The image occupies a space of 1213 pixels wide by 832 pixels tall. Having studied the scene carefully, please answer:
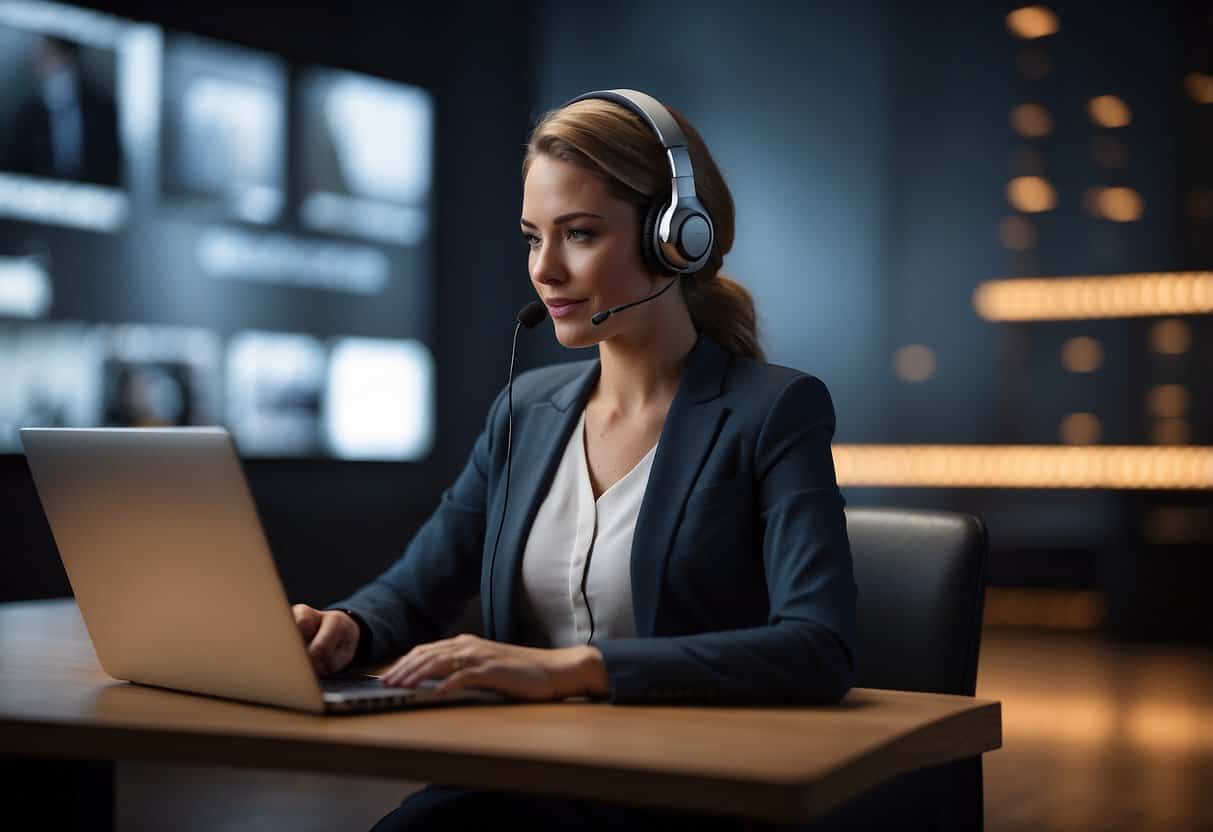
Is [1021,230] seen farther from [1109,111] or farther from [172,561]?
[172,561]

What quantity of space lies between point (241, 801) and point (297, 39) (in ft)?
9.90

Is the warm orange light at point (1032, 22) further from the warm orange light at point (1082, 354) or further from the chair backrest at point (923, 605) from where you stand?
the chair backrest at point (923, 605)

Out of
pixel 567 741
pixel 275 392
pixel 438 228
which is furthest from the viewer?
pixel 438 228

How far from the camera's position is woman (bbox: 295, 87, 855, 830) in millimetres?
1271

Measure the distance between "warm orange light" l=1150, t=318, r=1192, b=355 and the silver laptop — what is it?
17.7 feet

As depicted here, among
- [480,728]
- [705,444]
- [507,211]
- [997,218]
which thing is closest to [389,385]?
[507,211]

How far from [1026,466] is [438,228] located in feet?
9.24

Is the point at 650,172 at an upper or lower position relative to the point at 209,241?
lower

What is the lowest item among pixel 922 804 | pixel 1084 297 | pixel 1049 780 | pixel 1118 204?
pixel 1049 780

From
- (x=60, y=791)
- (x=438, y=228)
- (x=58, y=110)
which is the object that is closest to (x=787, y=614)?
(x=60, y=791)

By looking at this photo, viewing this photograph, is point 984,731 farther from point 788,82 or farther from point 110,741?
point 788,82

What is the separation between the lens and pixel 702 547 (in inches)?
54.7

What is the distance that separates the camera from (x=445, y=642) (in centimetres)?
117

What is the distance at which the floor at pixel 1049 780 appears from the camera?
3.11 metres
